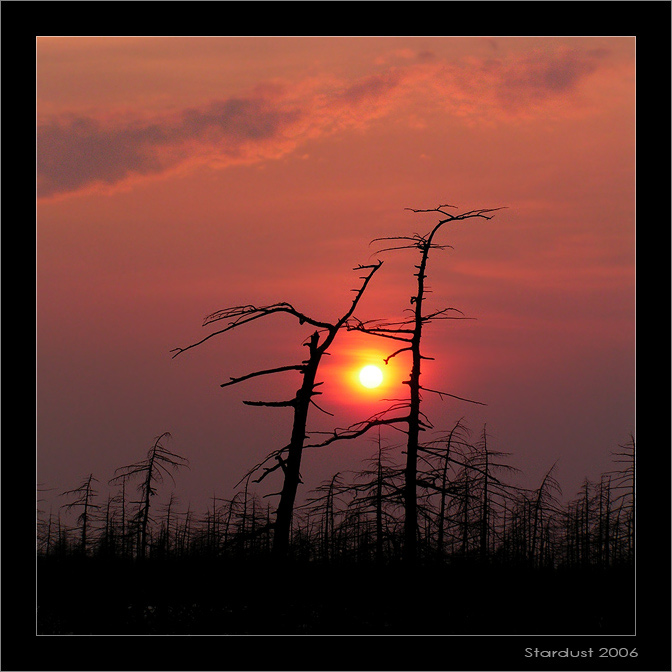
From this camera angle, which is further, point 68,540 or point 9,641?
point 68,540

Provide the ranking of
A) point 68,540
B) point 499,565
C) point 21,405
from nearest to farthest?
point 21,405, point 499,565, point 68,540

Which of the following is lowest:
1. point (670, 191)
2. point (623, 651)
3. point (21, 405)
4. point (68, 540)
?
point (68, 540)

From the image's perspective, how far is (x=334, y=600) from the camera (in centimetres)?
3036

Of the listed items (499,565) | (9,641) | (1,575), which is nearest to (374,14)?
(1,575)

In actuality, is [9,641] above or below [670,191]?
below

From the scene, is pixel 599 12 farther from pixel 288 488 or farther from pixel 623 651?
pixel 623 651

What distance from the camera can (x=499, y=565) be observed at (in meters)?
34.9

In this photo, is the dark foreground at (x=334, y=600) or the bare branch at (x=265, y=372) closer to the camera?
the bare branch at (x=265, y=372)

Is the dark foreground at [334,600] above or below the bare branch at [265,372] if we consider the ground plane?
below

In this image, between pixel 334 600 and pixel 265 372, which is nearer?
pixel 265 372

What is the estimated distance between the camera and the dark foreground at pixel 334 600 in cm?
2722

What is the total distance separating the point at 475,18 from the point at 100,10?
771 centimetres

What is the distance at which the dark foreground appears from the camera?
2722cm

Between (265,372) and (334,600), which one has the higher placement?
(265,372)
